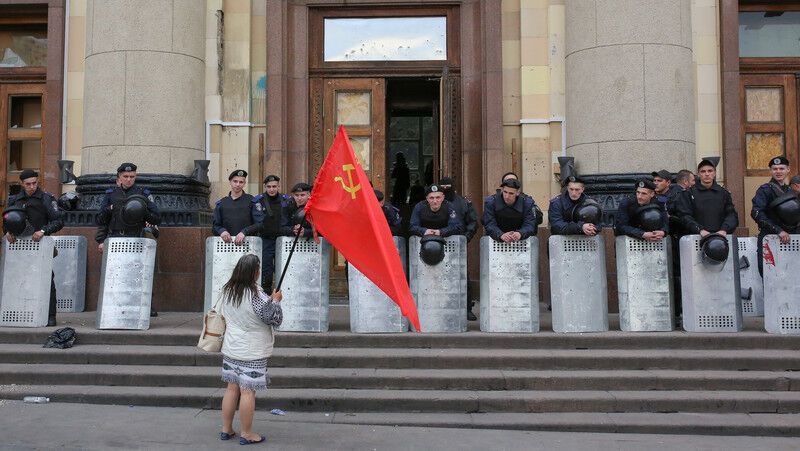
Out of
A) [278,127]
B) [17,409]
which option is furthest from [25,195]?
[278,127]

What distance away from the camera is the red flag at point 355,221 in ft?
19.6

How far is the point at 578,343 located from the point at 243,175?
14.8ft

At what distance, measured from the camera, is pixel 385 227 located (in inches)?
245

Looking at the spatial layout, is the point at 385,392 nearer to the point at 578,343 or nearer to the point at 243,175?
the point at 578,343

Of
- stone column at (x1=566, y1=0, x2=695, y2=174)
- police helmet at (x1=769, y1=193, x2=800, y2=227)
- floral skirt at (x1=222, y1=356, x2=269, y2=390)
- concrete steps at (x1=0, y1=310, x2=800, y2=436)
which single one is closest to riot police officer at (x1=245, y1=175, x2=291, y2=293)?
concrete steps at (x1=0, y1=310, x2=800, y2=436)

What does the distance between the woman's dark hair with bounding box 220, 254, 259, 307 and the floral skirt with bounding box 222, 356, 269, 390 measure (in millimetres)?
473

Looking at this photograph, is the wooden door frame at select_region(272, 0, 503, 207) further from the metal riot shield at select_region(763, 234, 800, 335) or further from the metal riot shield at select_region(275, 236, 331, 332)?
the metal riot shield at select_region(763, 234, 800, 335)

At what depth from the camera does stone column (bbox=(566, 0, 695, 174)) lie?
443 inches

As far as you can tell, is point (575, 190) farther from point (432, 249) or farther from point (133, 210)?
point (133, 210)

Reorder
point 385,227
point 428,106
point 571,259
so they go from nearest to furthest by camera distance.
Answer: point 385,227 → point 571,259 → point 428,106

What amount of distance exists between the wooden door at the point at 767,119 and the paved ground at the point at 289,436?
7.50 metres

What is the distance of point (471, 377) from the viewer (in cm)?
781

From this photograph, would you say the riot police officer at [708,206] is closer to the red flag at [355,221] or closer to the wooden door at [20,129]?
the red flag at [355,221]

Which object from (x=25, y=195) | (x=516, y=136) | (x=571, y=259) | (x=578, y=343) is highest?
(x=516, y=136)
